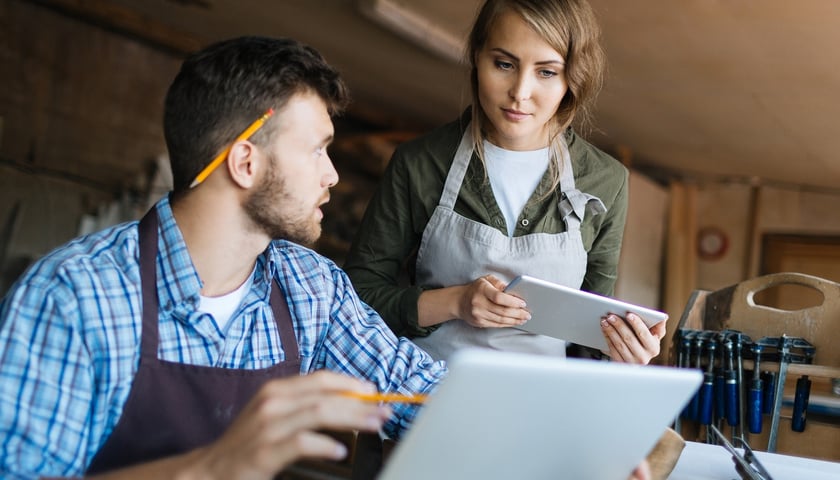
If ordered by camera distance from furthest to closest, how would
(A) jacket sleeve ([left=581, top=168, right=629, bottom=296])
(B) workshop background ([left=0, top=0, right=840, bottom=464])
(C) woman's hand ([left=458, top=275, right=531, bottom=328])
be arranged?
1. (B) workshop background ([left=0, top=0, right=840, bottom=464])
2. (A) jacket sleeve ([left=581, top=168, right=629, bottom=296])
3. (C) woman's hand ([left=458, top=275, right=531, bottom=328])

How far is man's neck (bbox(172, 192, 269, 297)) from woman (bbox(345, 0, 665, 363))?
647 mm

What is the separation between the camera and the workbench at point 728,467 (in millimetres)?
1541

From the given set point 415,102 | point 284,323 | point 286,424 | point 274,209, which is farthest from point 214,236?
point 415,102

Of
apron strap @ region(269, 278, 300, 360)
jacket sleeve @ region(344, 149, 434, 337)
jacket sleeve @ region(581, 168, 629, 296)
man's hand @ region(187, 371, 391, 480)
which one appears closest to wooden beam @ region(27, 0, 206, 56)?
jacket sleeve @ region(344, 149, 434, 337)

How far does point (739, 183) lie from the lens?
7.95 metres

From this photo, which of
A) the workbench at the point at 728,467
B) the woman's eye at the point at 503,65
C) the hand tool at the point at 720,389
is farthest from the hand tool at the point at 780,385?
the woman's eye at the point at 503,65

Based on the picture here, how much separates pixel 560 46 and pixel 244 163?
899 millimetres

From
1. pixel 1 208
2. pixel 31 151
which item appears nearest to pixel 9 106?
pixel 31 151

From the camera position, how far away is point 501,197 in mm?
2188

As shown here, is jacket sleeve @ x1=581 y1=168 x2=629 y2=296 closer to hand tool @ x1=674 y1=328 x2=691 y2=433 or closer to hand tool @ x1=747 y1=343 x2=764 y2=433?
hand tool @ x1=674 y1=328 x2=691 y2=433

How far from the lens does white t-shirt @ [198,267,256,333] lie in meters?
1.47

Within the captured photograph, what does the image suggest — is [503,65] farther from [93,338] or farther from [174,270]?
[93,338]

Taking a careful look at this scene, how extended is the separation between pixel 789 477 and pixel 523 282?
2.04ft

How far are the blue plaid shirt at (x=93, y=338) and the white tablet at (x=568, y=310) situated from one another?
40cm
